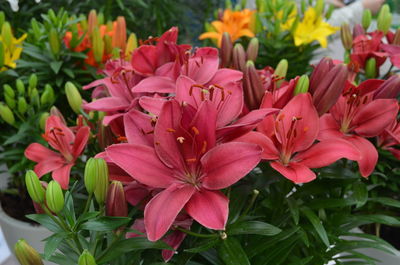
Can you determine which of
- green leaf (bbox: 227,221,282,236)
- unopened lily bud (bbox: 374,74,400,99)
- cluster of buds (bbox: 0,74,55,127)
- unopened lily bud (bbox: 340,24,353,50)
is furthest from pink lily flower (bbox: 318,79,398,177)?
cluster of buds (bbox: 0,74,55,127)

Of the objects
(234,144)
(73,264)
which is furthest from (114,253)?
(234,144)

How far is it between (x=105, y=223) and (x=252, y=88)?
0.22 meters

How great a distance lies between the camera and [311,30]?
3.66 feet

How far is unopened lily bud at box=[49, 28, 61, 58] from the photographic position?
0.94 metres

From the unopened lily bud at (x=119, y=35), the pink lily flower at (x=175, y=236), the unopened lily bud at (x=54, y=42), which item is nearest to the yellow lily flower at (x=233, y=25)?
the unopened lily bud at (x=119, y=35)

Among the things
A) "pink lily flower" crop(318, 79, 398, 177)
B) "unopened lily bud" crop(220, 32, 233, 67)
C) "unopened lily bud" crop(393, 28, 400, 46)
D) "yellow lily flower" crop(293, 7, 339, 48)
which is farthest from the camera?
"yellow lily flower" crop(293, 7, 339, 48)

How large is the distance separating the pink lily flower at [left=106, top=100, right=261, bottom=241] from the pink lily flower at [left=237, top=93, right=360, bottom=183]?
5cm

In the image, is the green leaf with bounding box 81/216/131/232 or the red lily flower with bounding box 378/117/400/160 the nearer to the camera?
the green leaf with bounding box 81/216/131/232

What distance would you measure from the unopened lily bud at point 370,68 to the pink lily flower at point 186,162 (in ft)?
1.40

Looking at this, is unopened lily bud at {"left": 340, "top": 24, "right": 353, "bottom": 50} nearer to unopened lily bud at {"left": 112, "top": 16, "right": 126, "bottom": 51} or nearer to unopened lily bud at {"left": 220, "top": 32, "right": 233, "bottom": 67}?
unopened lily bud at {"left": 220, "top": 32, "right": 233, "bottom": 67}

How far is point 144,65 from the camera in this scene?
0.60m

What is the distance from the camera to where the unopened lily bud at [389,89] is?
535 mm

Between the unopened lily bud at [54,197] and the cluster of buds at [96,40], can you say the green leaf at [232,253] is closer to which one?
the unopened lily bud at [54,197]

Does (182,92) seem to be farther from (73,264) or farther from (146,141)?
(73,264)
